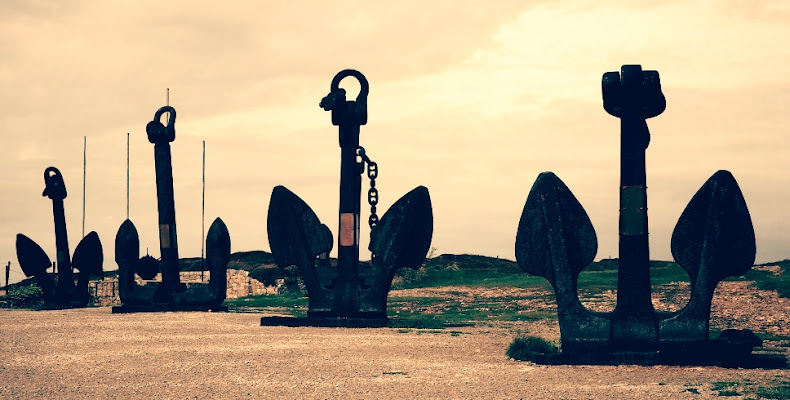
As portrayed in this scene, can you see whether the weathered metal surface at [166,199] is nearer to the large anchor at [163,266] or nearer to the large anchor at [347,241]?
the large anchor at [163,266]

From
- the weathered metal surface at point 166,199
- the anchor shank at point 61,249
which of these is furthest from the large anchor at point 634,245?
the anchor shank at point 61,249

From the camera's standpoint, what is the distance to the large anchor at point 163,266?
1448cm

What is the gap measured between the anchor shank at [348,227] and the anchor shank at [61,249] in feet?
22.4

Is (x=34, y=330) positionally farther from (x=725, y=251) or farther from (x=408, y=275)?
(x=408, y=275)

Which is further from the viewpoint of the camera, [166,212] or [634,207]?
[166,212]

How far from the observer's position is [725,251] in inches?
302

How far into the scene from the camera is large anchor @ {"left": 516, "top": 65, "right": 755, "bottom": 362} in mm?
7664

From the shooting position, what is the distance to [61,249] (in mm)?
16219

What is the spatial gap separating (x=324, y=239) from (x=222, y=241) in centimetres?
298

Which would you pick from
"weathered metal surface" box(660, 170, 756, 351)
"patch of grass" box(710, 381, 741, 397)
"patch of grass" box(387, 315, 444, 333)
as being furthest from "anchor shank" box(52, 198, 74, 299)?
"patch of grass" box(710, 381, 741, 397)

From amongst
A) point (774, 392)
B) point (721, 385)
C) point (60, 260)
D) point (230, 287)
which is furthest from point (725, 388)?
point (230, 287)

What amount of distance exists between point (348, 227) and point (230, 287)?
38.9 feet

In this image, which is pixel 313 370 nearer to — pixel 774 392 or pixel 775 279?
pixel 774 392

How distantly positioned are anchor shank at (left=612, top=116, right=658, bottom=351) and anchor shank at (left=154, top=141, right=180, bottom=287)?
8945 mm
